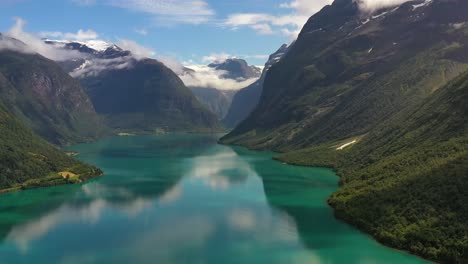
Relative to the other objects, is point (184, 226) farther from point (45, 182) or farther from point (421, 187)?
point (45, 182)

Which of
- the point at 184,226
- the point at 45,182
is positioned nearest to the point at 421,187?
the point at 184,226

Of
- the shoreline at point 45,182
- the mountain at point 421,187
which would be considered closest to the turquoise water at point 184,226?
the mountain at point 421,187

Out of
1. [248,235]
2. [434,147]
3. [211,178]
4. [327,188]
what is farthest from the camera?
[211,178]

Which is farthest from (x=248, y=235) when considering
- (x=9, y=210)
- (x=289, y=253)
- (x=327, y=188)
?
(x=9, y=210)

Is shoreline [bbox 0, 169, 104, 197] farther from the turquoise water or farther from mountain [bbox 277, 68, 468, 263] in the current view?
mountain [bbox 277, 68, 468, 263]

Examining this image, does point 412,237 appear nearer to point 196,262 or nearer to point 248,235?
point 248,235

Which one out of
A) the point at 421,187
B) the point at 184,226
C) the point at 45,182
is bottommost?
the point at 184,226

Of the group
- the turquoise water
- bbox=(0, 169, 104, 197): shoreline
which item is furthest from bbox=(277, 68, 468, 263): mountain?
bbox=(0, 169, 104, 197): shoreline

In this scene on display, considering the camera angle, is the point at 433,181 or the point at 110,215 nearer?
the point at 433,181

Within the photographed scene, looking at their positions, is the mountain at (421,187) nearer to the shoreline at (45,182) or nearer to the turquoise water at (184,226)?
the turquoise water at (184,226)
